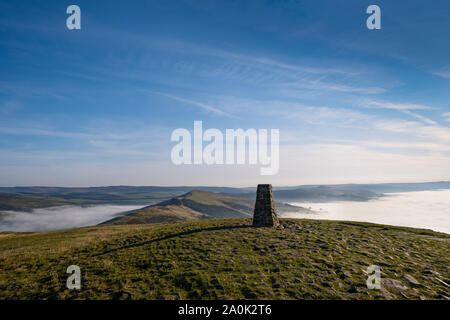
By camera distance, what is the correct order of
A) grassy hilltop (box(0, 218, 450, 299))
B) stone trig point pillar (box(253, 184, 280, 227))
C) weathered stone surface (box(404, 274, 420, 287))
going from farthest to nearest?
stone trig point pillar (box(253, 184, 280, 227))
weathered stone surface (box(404, 274, 420, 287))
grassy hilltop (box(0, 218, 450, 299))

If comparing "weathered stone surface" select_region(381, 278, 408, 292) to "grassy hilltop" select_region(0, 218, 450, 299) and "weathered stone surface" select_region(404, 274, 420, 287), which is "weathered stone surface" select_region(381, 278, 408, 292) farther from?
"weathered stone surface" select_region(404, 274, 420, 287)

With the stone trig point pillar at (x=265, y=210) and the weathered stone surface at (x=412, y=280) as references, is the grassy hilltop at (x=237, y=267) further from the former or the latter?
the stone trig point pillar at (x=265, y=210)

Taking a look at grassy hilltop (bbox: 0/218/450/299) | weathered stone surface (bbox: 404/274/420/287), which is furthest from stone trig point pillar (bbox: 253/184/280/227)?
weathered stone surface (bbox: 404/274/420/287)

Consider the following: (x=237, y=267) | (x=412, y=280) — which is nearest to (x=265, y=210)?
(x=237, y=267)

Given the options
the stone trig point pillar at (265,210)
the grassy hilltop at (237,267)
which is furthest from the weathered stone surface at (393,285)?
the stone trig point pillar at (265,210)

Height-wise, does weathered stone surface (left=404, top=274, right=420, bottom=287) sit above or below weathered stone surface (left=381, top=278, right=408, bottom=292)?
below
